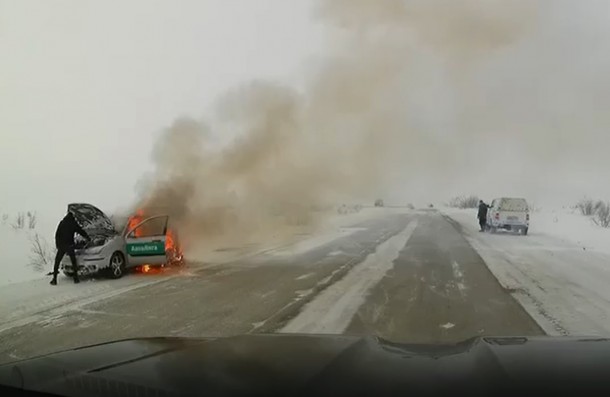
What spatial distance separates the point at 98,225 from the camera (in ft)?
38.0

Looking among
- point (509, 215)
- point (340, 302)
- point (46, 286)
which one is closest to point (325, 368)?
point (340, 302)

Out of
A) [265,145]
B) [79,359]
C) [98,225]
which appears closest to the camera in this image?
[79,359]

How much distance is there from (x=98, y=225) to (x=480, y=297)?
738cm

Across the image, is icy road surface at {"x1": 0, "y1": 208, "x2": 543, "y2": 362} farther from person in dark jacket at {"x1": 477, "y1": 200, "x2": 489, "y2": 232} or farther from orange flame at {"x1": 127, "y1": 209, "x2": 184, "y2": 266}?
person in dark jacket at {"x1": 477, "y1": 200, "x2": 489, "y2": 232}

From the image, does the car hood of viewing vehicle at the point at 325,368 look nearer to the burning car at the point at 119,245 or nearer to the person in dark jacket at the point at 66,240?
the person in dark jacket at the point at 66,240

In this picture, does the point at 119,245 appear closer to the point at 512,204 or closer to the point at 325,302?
the point at 325,302

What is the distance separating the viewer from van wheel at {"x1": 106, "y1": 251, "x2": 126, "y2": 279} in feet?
36.0

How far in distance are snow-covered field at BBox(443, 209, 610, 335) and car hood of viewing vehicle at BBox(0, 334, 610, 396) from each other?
3515 millimetres

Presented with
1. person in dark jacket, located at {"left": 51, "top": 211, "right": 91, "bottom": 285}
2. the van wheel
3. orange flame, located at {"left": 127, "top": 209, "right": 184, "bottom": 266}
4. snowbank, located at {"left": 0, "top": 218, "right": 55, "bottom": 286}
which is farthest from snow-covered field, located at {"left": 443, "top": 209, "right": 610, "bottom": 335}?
snowbank, located at {"left": 0, "top": 218, "right": 55, "bottom": 286}

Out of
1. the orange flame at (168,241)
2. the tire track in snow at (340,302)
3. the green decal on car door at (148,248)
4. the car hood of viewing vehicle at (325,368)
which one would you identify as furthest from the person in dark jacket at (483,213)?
the car hood of viewing vehicle at (325,368)

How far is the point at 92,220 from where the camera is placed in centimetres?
1150

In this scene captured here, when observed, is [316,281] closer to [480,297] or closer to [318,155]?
[480,297]

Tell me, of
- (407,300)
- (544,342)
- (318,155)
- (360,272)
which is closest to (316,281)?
(360,272)

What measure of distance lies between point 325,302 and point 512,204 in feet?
67.4
